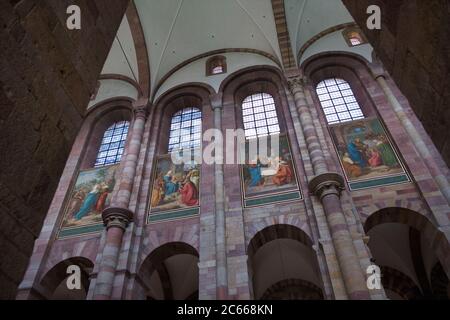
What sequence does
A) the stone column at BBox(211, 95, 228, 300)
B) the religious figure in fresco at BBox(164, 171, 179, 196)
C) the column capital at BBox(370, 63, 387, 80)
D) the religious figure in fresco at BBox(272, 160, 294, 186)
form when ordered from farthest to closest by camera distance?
the column capital at BBox(370, 63, 387, 80) → the religious figure in fresco at BBox(164, 171, 179, 196) → the religious figure in fresco at BBox(272, 160, 294, 186) → the stone column at BBox(211, 95, 228, 300)

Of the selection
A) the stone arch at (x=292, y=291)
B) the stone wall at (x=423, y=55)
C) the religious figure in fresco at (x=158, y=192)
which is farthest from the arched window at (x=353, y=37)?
the stone wall at (x=423, y=55)

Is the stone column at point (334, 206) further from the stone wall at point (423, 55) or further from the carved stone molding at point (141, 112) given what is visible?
the carved stone molding at point (141, 112)

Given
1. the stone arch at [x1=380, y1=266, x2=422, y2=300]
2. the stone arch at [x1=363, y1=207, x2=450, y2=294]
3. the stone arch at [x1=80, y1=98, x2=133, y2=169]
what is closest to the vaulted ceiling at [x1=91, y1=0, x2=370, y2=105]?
the stone arch at [x1=80, y1=98, x2=133, y2=169]

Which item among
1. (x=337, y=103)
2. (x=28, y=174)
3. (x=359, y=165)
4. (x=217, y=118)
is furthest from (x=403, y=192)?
(x=28, y=174)

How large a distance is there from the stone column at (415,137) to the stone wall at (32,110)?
889 cm

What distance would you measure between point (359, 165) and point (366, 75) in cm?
459

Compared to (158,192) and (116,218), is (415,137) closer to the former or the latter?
(158,192)

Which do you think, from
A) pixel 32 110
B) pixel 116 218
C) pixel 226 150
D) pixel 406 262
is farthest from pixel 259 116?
pixel 32 110

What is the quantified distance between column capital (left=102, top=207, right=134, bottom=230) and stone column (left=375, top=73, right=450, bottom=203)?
831 centimetres

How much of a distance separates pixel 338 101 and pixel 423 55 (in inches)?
411

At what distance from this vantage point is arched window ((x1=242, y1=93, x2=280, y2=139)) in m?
12.7

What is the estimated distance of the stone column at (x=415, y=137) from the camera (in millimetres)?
9095

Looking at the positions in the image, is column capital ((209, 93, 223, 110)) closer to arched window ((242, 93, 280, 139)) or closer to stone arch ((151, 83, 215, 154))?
stone arch ((151, 83, 215, 154))
